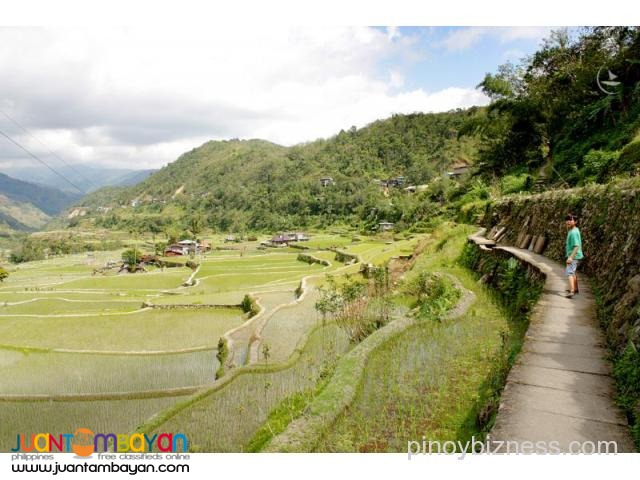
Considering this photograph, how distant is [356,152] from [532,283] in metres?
97.1

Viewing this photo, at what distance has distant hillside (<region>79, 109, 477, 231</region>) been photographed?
238ft

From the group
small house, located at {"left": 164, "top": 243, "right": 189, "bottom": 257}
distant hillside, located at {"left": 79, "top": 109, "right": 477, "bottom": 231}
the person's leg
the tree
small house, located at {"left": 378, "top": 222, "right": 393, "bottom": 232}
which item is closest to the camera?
the person's leg

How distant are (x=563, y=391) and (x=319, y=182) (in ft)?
294

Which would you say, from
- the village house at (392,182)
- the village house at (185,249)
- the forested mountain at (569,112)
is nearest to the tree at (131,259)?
the village house at (185,249)

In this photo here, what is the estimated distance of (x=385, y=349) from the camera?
6.43 metres

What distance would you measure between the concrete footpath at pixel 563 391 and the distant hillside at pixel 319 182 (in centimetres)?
4362

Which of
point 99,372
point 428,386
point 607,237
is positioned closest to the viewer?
point 428,386

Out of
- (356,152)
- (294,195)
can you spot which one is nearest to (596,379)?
(294,195)

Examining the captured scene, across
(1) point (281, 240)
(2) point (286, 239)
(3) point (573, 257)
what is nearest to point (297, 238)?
(2) point (286, 239)

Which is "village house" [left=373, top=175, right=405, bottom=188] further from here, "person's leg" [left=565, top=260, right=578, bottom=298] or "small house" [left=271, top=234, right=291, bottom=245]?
"person's leg" [left=565, top=260, right=578, bottom=298]

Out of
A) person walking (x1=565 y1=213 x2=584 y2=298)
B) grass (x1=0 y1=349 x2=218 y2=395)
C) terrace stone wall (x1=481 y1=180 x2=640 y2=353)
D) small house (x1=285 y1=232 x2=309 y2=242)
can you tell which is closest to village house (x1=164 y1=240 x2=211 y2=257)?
small house (x1=285 y1=232 x2=309 y2=242)

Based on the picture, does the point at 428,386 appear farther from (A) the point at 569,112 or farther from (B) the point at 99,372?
(A) the point at 569,112

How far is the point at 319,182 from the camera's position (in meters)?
91.8

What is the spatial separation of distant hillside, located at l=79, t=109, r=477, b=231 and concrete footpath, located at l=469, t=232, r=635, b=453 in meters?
43.6
